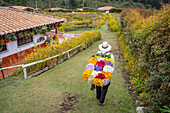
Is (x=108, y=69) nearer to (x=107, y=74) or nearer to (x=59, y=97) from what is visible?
(x=107, y=74)

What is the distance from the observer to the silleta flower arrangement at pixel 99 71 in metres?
3.60

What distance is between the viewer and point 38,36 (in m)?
11.4

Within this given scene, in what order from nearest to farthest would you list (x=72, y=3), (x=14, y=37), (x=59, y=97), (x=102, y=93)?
(x=102, y=93) < (x=59, y=97) < (x=14, y=37) < (x=72, y=3)

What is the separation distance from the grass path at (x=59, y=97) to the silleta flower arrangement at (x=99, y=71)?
0.86 meters

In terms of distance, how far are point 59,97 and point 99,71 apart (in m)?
1.67

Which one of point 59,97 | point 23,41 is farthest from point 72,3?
point 59,97

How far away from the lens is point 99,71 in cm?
370

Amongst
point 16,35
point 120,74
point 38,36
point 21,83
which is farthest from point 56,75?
point 38,36

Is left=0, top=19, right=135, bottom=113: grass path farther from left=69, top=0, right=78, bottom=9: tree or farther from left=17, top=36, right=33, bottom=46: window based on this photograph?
left=69, top=0, right=78, bottom=9: tree

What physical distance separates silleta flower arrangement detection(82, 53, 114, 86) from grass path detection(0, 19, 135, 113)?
86 centimetres

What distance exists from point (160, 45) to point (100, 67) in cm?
170

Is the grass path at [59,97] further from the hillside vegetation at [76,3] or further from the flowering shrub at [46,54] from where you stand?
the hillside vegetation at [76,3]

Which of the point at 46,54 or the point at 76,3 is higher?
the point at 76,3

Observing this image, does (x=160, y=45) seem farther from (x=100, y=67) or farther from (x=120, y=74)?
(x=120, y=74)
